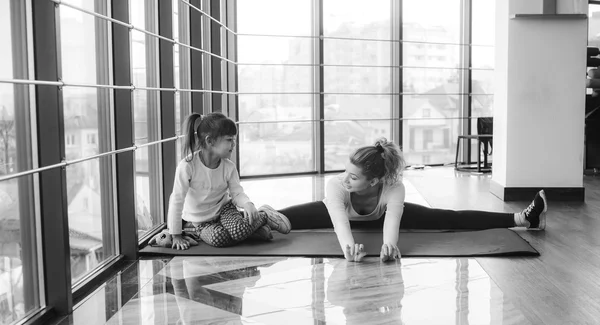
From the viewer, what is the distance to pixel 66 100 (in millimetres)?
2186

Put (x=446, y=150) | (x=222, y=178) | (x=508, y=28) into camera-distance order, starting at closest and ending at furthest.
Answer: (x=222, y=178) < (x=508, y=28) < (x=446, y=150)

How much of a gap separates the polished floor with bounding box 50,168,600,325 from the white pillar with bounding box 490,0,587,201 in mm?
1251

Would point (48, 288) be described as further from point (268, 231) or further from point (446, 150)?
point (446, 150)

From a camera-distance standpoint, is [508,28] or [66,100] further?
[508,28]

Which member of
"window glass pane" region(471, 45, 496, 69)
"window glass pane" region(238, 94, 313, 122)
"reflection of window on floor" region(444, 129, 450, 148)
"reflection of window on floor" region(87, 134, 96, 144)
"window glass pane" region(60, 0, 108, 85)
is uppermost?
"window glass pane" region(471, 45, 496, 69)

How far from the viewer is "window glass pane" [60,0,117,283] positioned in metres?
2.17

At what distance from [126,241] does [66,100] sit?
0.64 m

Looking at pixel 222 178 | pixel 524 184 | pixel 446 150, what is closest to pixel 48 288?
pixel 222 178

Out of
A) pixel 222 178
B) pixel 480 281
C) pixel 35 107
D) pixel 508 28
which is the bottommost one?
pixel 480 281

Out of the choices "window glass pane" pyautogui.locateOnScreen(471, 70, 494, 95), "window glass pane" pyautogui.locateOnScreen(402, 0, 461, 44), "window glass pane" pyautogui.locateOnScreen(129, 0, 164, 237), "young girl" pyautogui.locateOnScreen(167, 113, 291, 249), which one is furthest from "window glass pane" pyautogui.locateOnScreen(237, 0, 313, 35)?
"young girl" pyautogui.locateOnScreen(167, 113, 291, 249)

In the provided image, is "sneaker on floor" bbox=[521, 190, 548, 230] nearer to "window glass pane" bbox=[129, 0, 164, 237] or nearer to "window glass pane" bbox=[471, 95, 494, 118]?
"window glass pane" bbox=[129, 0, 164, 237]

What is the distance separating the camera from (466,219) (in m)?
3.09

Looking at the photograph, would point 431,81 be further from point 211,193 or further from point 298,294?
point 298,294

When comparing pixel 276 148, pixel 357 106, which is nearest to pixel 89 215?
pixel 276 148
